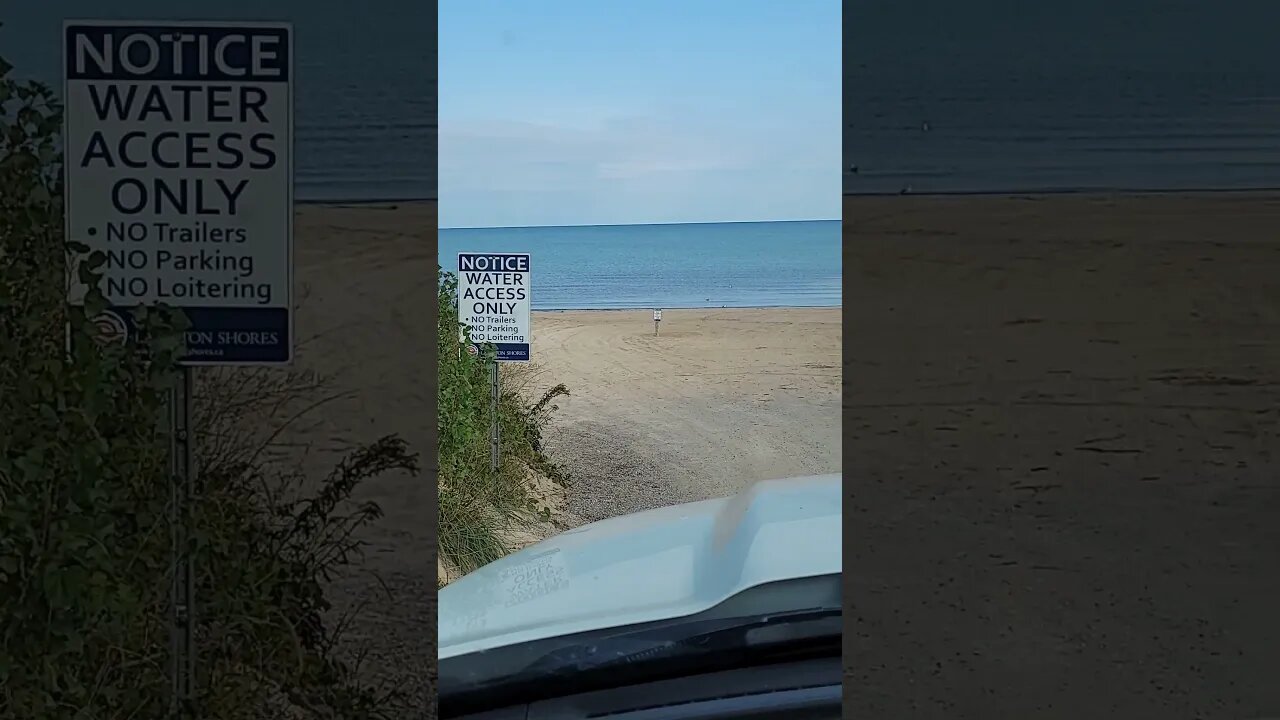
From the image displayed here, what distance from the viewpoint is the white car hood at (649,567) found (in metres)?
2.30

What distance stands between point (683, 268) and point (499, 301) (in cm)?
5069

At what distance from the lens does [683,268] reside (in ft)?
193

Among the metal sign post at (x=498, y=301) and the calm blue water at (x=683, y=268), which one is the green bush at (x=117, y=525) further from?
the calm blue water at (x=683, y=268)

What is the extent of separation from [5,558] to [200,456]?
0.54 metres

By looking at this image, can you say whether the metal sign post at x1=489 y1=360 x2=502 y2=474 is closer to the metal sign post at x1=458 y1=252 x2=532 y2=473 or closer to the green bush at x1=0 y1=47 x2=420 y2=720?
the metal sign post at x1=458 y1=252 x2=532 y2=473

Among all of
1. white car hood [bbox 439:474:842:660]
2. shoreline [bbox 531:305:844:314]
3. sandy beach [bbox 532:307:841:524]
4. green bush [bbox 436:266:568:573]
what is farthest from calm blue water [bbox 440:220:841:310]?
white car hood [bbox 439:474:842:660]

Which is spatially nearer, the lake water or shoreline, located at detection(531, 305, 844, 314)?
the lake water

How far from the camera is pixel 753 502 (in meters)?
2.83

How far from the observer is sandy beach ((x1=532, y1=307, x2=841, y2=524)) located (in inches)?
432

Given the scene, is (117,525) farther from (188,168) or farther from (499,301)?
(499,301)
